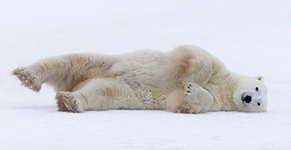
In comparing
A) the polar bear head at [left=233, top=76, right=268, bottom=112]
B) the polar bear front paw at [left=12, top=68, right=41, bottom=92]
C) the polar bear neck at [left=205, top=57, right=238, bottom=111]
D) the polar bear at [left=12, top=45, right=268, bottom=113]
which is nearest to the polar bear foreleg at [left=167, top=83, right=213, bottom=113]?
the polar bear at [left=12, top=45, right=268, bottom=113]

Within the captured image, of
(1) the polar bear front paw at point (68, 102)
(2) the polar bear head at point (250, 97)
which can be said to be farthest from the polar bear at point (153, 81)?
(1) the polar bear front paw at point (68, 102)

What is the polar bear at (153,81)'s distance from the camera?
3.81 meters

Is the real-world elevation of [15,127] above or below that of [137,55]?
below

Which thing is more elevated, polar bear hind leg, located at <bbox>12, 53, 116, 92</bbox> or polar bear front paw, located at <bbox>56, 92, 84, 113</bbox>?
polar bear hind leg, located at <bbox>12, 53, 116, 92</bbox>

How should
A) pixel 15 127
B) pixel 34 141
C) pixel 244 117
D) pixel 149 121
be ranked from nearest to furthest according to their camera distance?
1. pixel 34 141
2. pixel 15 127
3. pixel 149 121
4. pixel 244 117

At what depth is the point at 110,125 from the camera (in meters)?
2.82

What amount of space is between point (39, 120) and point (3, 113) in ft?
1.76

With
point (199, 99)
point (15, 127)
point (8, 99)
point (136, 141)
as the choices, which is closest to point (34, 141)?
point (15, 127)

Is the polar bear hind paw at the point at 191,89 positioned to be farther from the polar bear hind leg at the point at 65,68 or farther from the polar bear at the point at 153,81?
the polar bear hind leg at the point at 65,68

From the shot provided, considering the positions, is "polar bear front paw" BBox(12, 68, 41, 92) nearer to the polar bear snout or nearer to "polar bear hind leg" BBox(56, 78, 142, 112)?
"polar bear hind leg" BBox(56, 78, 142, 112)

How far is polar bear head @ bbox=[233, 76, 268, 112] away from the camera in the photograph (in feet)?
13.1

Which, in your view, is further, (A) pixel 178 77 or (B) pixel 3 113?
(A) pixel 178 77

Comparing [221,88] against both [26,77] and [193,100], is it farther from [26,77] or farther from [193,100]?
[26,77]

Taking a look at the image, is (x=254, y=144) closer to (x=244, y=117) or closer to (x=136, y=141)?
(x=136, y=141)
